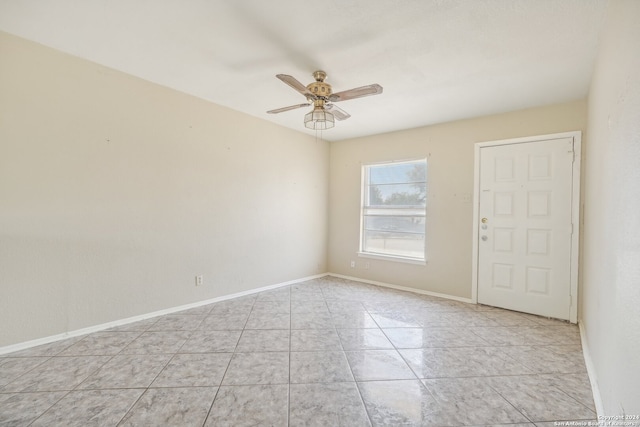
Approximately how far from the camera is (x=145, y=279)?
303 cm

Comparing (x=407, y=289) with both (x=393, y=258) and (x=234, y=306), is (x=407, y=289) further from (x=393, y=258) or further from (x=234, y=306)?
(x=234, y=306)

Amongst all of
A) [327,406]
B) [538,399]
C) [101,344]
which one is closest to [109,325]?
[101,344]

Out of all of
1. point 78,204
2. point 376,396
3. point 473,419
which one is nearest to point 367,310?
point 376,396

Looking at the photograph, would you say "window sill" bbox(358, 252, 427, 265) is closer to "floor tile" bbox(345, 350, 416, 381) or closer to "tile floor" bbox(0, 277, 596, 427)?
"tile floor" bbox(0, 277, 596, 427)

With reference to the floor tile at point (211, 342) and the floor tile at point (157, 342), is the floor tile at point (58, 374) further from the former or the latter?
the floor tile at point (211, 342)

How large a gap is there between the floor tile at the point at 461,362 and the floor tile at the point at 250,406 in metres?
1.05

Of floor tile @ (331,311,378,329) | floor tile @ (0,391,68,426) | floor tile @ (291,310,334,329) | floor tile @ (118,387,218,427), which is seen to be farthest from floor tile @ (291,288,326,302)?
floor tile @ (0,391,68,426)

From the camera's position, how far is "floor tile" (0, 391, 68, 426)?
155 centimetres

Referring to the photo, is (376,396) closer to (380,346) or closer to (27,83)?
(380,346)

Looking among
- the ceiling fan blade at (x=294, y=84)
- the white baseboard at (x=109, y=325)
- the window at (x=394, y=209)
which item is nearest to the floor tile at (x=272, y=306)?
the white baseboard at (x=109, y=325)

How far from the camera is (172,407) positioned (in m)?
1.68

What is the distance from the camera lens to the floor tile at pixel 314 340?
2465 millimetres

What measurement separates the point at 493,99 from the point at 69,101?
4.39 meters

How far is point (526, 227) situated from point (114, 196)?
468 centimetres
